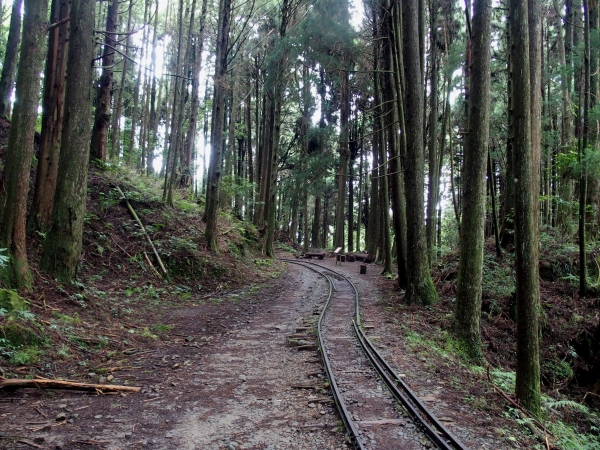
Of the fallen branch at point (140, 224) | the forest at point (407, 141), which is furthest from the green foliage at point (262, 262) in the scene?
the fallen branch at point (140, 224)

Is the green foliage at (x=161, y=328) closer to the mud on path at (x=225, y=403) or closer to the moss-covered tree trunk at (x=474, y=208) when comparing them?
the mud on path at (x=225, y=403)

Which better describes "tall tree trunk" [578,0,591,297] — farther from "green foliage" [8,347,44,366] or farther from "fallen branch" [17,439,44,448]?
"green foliage" [8,347,44,366]

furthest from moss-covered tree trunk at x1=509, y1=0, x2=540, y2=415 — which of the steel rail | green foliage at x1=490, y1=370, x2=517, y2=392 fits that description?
the steel rail

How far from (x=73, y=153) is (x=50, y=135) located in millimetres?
2309

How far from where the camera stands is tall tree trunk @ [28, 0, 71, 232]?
934 cm

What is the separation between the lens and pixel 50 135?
9.41 metres

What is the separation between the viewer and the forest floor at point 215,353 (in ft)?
13.7

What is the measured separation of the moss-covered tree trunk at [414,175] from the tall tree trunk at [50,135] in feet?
27.7

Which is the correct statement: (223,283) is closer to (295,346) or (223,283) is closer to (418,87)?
(295,346)

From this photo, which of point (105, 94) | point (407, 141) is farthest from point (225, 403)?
point (105, 94)

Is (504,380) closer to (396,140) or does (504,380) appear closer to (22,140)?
(396,140)

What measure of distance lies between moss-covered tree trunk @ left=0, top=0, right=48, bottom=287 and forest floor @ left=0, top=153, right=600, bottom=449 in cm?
64

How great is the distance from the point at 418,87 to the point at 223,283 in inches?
320

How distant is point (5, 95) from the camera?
13.6 meters
